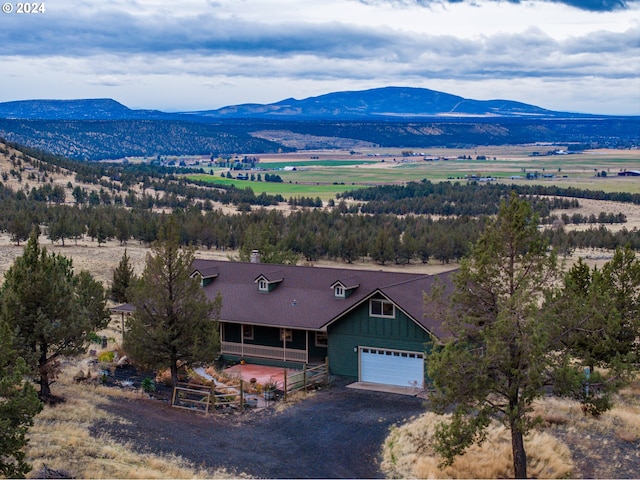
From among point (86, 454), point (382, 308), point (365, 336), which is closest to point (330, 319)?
point (365, 336)

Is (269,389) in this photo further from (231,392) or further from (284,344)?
(284,344)

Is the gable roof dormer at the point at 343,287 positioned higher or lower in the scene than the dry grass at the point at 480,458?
higher

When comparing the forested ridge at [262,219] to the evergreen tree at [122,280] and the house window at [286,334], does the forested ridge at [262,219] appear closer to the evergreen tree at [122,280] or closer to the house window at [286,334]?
the evergreen tree at [122,280]

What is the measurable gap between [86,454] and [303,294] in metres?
14.9

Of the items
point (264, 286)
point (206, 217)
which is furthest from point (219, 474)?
point (206, 217)

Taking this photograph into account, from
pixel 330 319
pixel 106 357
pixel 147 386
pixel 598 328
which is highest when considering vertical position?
pixel 598 328

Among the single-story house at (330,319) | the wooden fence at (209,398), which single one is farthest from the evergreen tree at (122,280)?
the wooden fence at (209,398)

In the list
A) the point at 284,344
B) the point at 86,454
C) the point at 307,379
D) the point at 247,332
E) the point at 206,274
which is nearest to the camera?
the point at 86,454

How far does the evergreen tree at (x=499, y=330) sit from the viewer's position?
64.9ft

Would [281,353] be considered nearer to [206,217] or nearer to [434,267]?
[434,267]

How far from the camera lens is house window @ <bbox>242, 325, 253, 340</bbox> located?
3553 centimetres

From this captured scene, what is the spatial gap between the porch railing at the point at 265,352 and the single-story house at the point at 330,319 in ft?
0.14

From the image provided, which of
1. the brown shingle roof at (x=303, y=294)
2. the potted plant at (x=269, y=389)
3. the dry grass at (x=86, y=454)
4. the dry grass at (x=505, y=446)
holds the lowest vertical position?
the potted plant at (x=269, y=389)

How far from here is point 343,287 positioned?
1346 inches
